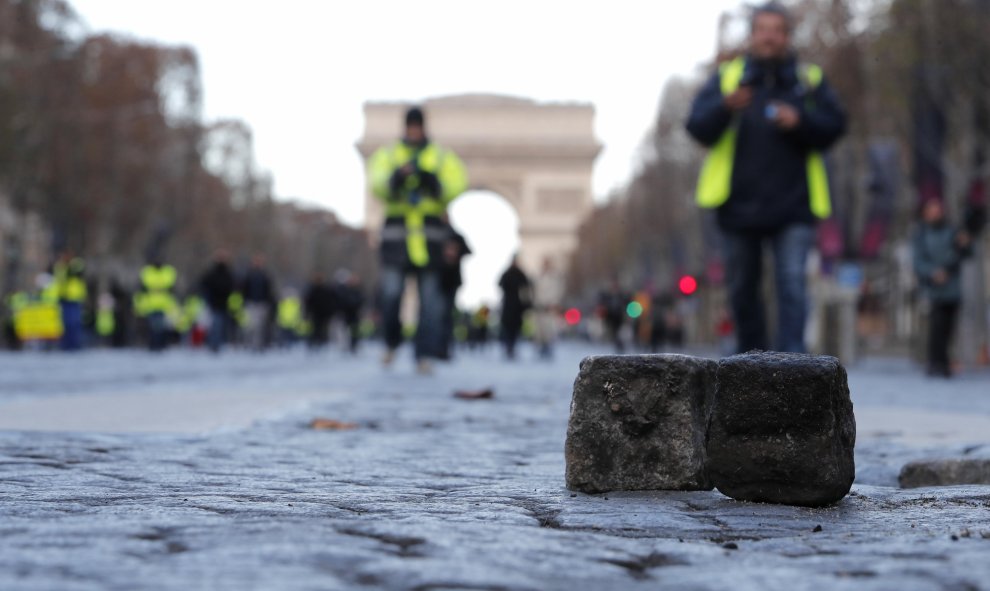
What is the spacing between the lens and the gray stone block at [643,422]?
3.67 m

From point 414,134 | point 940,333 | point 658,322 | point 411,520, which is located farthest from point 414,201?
point 658,322

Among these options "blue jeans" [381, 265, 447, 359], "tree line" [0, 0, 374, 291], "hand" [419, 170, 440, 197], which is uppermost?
"tree line" [0, 0, 374, 291]

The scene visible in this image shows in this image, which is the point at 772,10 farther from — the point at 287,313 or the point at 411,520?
the point at 287,313

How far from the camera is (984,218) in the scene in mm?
16953

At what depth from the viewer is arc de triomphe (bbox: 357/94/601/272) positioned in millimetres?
68625

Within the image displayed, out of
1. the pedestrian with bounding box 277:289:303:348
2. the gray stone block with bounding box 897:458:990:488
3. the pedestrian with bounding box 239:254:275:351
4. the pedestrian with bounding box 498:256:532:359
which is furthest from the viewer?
the pedestrian with bounding box 277:289:303:348

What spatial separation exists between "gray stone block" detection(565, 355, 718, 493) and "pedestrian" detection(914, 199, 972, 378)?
11.6 meters

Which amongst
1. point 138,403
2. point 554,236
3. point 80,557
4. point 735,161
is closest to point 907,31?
point 735,161

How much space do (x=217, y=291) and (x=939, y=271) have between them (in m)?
15.7

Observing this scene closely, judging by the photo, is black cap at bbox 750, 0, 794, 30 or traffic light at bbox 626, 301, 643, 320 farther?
traffic light at bbox 626, 301, 643, 320

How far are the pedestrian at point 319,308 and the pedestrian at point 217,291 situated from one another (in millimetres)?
4127

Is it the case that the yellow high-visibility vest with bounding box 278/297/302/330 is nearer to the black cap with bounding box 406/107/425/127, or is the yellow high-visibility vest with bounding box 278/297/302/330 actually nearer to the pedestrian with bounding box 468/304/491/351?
the pedestrian with bounding box 468/304/491/351

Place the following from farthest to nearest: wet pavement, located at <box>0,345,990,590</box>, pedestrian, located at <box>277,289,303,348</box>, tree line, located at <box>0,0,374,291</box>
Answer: pedestrian, located at <box>277,289,303,348</box> → tree line, located at <box>0,0,374,291</box> → wet pavement, located at <box>0,345,990,590</box>

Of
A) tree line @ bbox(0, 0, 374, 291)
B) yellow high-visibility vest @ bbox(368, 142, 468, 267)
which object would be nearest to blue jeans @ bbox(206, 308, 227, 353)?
tree line @ bbox(0, 0, 374, 291)
